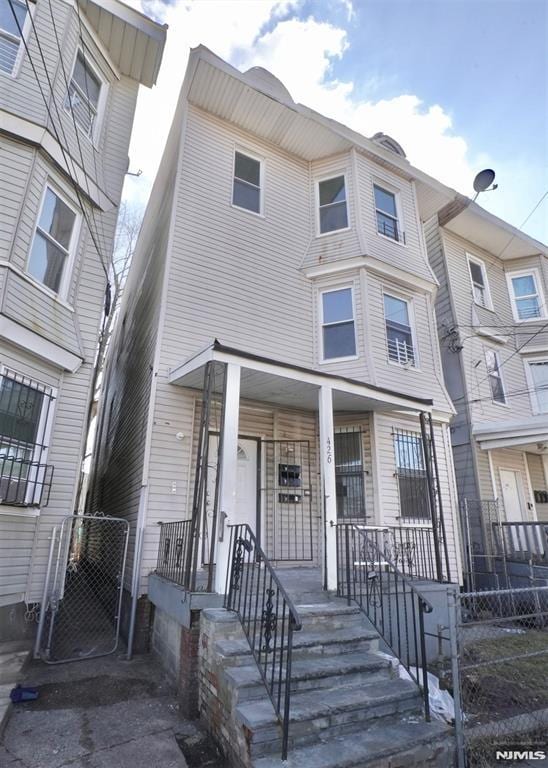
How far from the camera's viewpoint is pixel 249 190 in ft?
31.1

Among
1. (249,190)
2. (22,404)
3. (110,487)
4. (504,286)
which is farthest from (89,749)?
(504,286)

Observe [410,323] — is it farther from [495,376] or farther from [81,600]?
[81,600]

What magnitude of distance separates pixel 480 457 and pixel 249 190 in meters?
8.24

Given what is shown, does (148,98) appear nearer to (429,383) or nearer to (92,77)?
(92,77)

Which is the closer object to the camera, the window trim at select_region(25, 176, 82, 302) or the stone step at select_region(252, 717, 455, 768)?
the stone step at select_region(252, 717, 455, 768)

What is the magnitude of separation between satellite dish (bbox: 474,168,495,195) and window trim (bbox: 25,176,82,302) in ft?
31.5

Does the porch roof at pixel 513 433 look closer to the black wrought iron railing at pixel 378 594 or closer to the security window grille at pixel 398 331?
the security window grille at pixel 398 331

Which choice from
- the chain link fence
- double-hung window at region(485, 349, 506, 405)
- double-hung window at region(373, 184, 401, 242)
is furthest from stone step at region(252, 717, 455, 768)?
double-hung window at region(485, 349, 506, 405)

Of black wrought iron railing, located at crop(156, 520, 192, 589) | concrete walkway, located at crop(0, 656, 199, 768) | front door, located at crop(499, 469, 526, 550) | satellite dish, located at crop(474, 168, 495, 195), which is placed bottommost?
concrete walkway, located at crop(0, 656, 199, 768)

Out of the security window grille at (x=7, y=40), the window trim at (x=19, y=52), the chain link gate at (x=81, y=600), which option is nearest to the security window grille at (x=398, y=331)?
the chain link gate at (x=81, y=600)

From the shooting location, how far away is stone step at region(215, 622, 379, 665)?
3.79 m

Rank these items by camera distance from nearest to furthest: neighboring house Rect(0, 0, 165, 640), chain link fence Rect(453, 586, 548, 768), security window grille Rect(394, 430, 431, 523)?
1. chain link fence Rect(453, 586, 548, 768)
2. neighboring house Rect(0, 0, 165, 640)
3. security window grille Rect(394, 430, 431, 523)

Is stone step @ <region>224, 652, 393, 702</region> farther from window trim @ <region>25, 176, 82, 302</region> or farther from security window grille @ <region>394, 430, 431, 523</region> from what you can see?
window trim @ <region>25, 176, 82, 302</region>

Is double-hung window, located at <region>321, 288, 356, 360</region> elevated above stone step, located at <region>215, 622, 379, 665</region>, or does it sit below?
above
